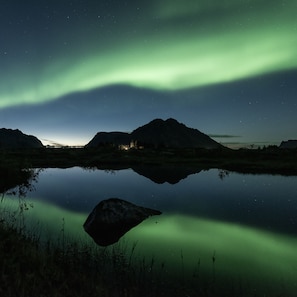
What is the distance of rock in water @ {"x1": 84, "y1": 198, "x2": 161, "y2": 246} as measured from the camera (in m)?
18.3

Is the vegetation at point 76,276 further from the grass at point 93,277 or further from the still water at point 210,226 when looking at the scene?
the still water at point 210,226

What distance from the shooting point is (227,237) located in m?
19.6

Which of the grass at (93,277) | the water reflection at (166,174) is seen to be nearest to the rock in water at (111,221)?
the grass at (93,277)

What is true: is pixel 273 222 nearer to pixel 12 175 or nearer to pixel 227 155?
pixel 12 175

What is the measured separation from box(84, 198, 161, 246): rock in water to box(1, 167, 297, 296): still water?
0.51 metres

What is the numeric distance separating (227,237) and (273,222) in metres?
5.76

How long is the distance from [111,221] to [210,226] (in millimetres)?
7430

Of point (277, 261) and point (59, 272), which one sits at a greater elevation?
point (59, 272)

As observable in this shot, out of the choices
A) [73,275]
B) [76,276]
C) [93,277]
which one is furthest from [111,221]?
[76,276]

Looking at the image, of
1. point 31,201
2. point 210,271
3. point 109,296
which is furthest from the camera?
point 31,201

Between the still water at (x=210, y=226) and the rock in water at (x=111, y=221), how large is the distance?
20.2 inches

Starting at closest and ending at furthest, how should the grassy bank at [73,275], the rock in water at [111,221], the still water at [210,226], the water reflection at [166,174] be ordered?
the grassy bank at [73,275] < the still water at [210,226] < the rock in water at [111,221] < the water reflection at [166,174]

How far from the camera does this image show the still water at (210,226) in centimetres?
1382

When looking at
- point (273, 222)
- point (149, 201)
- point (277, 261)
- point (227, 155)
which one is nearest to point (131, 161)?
point (227, 155)
